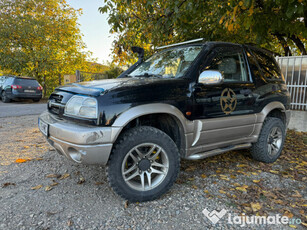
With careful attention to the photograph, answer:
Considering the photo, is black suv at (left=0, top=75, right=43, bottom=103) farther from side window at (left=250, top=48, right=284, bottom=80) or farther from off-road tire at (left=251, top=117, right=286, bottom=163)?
off-road tire at (left=251, top=117, right=286, bottom=163)

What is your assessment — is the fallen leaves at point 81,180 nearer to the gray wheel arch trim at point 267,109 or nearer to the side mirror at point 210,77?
the side mirror at point 210,77

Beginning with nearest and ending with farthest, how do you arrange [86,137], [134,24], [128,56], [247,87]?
[86,137] → [247,87] → [134,24] → [128,56]

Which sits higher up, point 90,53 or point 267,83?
point 90,53

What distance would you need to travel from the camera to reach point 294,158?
401 cm

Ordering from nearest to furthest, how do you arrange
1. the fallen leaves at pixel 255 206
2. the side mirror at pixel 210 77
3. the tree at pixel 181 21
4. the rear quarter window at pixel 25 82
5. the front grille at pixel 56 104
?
1. the fallen leaves at pixel 255 206
2. the front grille at pixel 56 104
3. the side mirror at pixel 210 77
4. the tree at pixel 181 21
5. the rear quarter window at pixel 25 82

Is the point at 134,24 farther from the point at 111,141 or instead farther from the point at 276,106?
the point at 111,141

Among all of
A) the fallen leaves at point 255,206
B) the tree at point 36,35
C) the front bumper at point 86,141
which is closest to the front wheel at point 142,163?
the front bumper at point 86,141

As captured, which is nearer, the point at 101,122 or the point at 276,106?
the point at 101,122

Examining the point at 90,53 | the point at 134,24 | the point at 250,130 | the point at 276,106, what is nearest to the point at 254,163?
the point at 250,130

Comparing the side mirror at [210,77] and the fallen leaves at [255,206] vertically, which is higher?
the side mirror at [210,77]

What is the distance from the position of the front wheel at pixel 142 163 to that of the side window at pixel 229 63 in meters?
1.26

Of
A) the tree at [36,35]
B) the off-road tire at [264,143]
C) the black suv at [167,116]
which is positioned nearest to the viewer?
the black suv at [167,116]

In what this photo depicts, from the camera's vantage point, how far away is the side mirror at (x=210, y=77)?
257 cm

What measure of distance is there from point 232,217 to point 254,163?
5.82 ft
